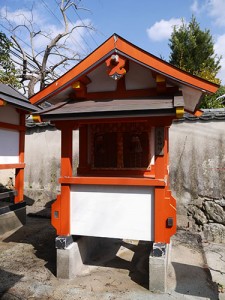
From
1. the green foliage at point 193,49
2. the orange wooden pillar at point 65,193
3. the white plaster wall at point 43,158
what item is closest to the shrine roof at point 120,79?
the orange wooden pillar at point 65,193

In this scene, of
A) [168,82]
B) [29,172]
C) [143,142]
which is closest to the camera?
[168,82]

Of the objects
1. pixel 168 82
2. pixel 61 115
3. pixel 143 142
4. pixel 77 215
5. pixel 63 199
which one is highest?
pixel 168 82

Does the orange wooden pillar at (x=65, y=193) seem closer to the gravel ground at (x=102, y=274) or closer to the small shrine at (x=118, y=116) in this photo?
the small shrine at (x=118, y=116)

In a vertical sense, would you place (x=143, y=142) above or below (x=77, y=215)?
above

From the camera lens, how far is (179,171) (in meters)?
9.16

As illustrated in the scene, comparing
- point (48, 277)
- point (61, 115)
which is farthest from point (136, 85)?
point (48, 277)

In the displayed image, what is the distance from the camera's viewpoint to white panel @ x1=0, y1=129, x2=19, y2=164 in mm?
7957

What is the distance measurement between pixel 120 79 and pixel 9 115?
4486mm

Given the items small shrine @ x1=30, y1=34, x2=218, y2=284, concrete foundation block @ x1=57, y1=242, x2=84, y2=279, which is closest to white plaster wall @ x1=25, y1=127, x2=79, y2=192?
small shrine @ x1=30, y1=34, x2=218, y2=284

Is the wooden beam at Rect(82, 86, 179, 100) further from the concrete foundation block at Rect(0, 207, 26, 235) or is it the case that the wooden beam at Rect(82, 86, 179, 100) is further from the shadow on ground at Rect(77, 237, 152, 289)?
the concrete foundation block at Rect(0, 207, 26, 235)

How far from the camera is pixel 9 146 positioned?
27.1ft

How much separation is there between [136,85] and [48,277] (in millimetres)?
4358

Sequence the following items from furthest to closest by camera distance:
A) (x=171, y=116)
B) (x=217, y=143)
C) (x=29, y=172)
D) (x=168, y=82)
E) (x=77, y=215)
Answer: (x=29, y=172) → (x=217, y=143) → (x=77, y=215) → (x=168, y=82) → (x=171, y=116)

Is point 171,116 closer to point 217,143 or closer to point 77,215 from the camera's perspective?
point 77,215
